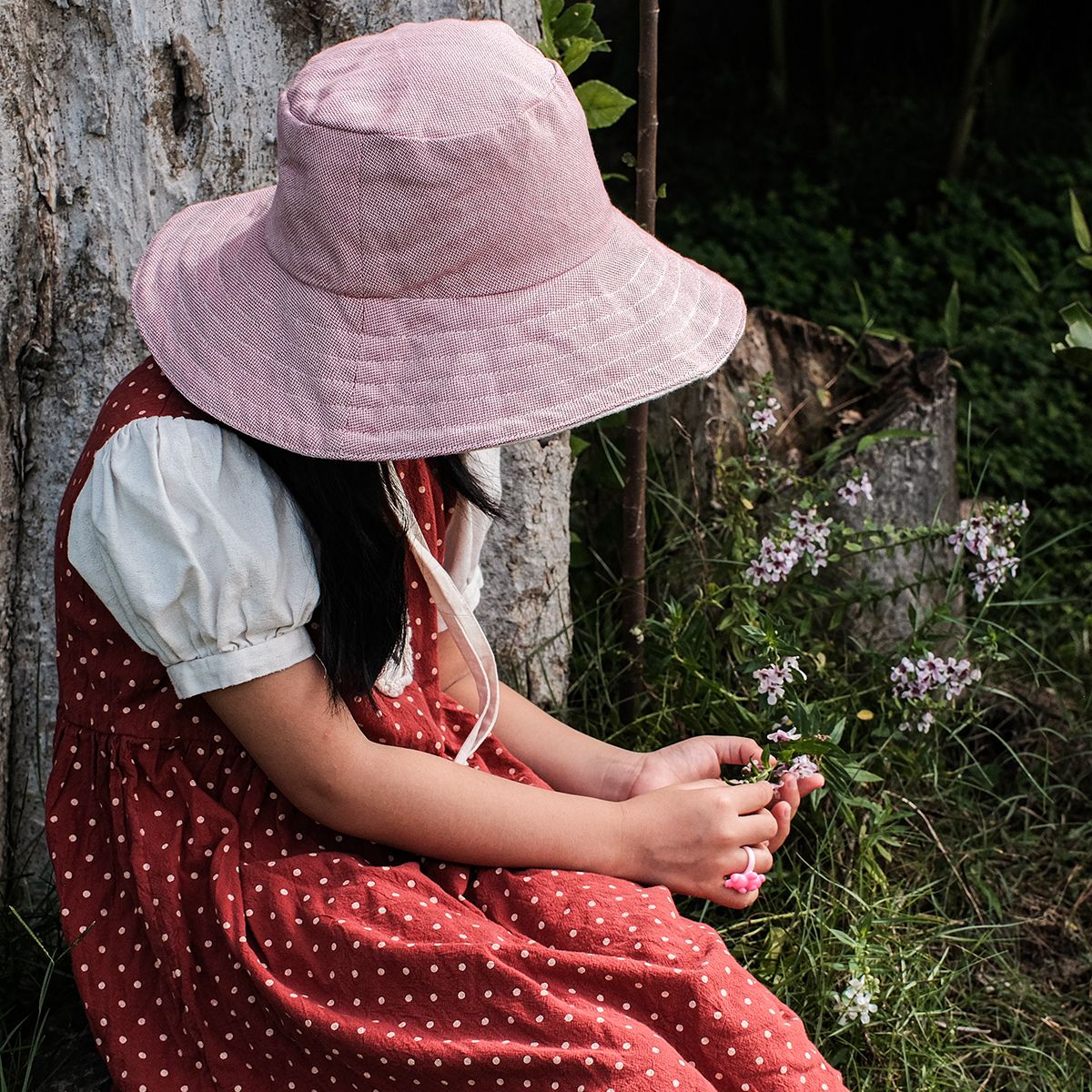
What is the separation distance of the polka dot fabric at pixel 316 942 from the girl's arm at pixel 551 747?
0.26 metres

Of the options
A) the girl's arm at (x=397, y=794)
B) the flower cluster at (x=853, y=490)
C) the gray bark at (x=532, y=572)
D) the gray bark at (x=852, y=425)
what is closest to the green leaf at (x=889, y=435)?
the gray bark at (x=852, y=425)

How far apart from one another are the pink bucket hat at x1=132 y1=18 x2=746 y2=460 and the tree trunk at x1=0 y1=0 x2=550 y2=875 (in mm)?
559

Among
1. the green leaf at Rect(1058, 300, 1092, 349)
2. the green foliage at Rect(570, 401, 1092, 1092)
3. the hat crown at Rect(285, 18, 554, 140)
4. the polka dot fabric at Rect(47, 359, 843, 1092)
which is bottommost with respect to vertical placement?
the green foliage at Rect(570, 401, 1092, 1092)

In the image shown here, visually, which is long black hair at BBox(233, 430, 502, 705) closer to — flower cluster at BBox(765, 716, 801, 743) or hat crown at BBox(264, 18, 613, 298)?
hat crown at BBox(264, 18, 613, 298)

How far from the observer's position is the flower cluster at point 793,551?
6.62 feet

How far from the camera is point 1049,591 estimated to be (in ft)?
9.34

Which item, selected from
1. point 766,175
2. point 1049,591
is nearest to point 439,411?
point 1049,591

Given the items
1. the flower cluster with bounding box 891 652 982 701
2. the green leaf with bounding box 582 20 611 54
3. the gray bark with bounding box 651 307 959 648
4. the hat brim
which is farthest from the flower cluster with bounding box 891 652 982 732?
the green leaf with bounding box 582 20 611 54

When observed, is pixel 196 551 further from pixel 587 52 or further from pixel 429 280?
pixel 587 52

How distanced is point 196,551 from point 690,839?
686 mm

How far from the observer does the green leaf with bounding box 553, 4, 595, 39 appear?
2021 millimetres

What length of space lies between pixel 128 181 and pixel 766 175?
2809 mm

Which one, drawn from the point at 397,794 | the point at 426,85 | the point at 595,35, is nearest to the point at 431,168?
the point at 426,85

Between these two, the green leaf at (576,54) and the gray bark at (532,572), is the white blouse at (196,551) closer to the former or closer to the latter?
the gray bark at (532,572)
